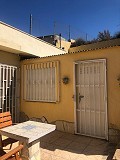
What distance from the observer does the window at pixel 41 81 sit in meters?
6.87

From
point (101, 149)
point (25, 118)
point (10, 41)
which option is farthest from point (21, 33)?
point (101, 149)

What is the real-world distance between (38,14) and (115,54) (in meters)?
7.28

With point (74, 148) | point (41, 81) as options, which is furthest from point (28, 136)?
point (41, 81)

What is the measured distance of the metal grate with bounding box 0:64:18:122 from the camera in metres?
6.93

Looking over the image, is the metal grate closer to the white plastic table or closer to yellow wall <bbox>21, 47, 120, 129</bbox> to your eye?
yellow wall <bbox>21, 47, 120, 129</bbox>

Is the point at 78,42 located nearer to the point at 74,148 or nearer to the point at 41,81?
the point at 41,81

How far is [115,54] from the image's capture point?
5.50 meters

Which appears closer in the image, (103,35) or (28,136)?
(28,136)

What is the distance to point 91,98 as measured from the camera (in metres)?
6.02

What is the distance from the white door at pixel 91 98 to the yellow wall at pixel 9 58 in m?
3.02

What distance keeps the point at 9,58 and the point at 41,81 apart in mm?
1751

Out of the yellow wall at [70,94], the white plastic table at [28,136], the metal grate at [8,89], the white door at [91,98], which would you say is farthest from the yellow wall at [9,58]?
the white plastic table at [28,136]

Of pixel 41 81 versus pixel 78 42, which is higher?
pixel 78 42

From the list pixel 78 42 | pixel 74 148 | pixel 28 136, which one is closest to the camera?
pixel 28 136
